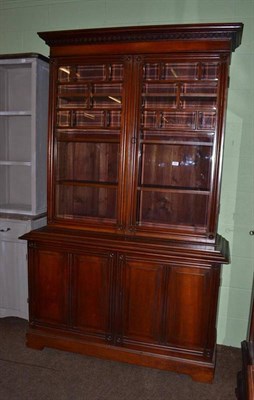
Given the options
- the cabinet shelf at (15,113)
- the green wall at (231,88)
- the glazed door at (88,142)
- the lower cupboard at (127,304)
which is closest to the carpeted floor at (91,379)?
the lower cupboard at (127,304)

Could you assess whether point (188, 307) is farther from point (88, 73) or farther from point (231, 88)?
point (88, 73)

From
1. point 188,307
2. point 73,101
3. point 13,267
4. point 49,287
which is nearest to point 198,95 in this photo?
point 73,101

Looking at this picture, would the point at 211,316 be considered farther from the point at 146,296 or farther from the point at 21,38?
the point at 21,38

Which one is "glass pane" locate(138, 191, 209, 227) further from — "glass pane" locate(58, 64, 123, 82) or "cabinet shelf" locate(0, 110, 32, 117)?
"cabinet shelf" locate(0, 110, 32, 117)

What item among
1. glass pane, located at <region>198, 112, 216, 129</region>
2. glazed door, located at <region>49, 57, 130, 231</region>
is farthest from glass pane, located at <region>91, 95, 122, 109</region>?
glass pane, located at <region>198, 112, 216, 129</region>

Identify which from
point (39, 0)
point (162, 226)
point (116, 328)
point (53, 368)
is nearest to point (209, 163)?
point (162, 226)

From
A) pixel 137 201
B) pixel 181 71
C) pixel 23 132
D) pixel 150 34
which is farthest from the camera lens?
pixel 23 132

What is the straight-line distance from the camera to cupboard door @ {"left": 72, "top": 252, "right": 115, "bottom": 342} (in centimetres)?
233

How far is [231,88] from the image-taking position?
2.43 m

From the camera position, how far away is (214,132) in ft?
7.01

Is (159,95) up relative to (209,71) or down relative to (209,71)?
down

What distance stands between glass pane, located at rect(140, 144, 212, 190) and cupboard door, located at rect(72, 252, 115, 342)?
0.70 metres

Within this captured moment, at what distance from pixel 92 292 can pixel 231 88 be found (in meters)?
1.87

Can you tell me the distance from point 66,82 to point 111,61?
38 centimetres
